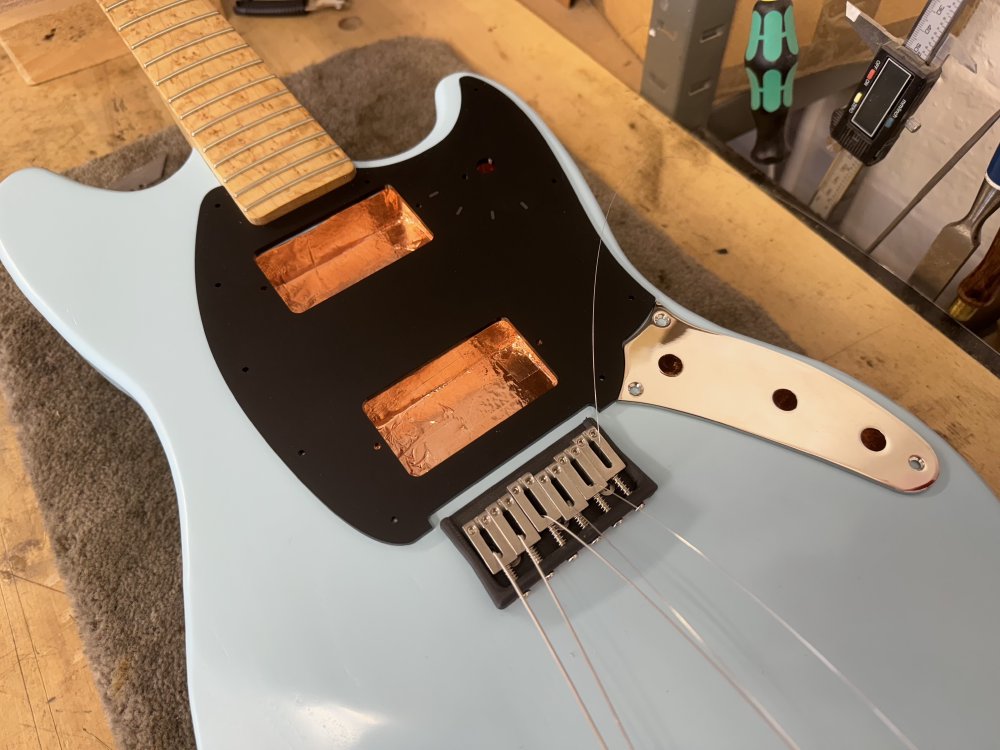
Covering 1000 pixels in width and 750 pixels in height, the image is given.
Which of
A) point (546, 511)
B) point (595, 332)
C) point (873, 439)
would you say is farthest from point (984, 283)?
point (546, 511)

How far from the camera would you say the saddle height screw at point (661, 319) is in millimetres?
658

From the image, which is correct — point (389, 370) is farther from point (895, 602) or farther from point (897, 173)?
point (897, 173)

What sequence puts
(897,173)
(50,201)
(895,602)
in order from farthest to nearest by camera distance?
(897,173) → (50,201) → (895,602)

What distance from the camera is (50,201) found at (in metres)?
0.73

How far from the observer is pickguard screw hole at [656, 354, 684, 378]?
631mm

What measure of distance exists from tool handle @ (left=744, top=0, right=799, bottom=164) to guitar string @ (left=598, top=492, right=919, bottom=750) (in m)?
0.55

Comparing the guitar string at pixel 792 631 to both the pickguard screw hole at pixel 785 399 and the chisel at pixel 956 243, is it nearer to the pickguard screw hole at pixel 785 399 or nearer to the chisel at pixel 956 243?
the pickguard screw hole at pixel 785 399

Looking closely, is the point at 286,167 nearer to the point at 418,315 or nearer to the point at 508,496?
the point at 418,315

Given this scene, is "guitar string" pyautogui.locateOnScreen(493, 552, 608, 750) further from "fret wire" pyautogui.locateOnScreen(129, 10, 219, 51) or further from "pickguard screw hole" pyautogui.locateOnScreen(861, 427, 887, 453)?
"fret wire" pyautogui.locateOnScreen(129, 10, 219, 51)

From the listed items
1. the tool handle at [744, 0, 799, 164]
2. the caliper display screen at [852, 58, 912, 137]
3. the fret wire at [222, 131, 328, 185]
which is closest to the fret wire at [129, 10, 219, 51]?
the fret wire at [222, 131, 328, 185]

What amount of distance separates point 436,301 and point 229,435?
8.9 inches

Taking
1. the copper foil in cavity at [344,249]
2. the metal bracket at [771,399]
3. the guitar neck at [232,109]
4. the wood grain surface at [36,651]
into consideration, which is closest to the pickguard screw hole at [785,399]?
the metal bracket at [771,399]

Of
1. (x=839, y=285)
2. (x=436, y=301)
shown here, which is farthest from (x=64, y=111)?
(x=839, y=285)

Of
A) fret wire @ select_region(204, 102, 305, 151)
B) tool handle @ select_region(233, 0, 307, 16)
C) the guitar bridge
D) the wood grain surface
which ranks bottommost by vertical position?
the wood grain surface
